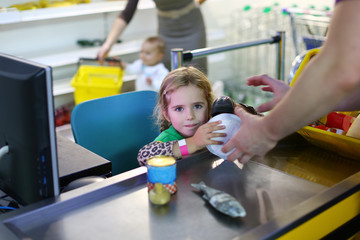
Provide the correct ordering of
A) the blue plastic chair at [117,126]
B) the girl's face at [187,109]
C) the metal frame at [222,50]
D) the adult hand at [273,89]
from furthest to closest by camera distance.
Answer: the metal frame at [222,50]
the blue plastic chair at [117,126]
the girl's face at [187,109]
the adult hand at [273,89]

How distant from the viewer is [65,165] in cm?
130

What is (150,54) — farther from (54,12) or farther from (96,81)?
(54,12)

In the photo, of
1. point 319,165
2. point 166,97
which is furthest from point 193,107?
point 319,165

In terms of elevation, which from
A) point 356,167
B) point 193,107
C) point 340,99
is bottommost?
point 356,167

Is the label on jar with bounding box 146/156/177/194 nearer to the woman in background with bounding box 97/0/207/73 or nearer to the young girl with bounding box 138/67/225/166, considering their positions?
the young girl with bounding box 138/67/225/166

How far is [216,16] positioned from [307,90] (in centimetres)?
466

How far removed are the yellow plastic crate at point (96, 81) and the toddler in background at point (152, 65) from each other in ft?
0.40

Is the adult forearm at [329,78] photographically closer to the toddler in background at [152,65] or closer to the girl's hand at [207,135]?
the girl's hand at [207,135]

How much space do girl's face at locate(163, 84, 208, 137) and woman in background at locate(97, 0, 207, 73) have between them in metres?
1.72

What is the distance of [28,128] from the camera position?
103 centimetres

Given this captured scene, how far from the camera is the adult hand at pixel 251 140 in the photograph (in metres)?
1.08

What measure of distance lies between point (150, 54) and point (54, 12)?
84cm

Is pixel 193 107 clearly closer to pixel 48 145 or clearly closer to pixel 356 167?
pixel 356 167

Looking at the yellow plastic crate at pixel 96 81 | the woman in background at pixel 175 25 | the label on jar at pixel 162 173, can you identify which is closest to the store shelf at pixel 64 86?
the yellow plastic crate at pixel 96 81
